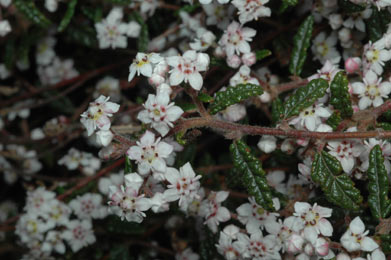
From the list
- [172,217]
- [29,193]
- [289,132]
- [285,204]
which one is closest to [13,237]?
[29,193]

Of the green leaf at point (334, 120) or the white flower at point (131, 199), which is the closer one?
the white flower at point (131, 199)

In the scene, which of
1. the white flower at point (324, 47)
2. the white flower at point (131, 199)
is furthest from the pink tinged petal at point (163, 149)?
the white flower at point (324, 47)

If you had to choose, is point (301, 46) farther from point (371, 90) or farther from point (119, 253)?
point (119, 253)

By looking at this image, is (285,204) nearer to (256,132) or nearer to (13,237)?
(256,132)

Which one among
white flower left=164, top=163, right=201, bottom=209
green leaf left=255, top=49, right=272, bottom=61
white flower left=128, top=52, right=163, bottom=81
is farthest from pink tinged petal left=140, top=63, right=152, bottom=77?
green leaf left=255, top=49, right=272, bottom=61

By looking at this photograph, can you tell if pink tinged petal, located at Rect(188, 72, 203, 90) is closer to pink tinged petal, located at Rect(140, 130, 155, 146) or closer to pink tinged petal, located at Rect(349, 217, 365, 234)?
pink tinged petal, located at Rect(140, 130, 155, 146)

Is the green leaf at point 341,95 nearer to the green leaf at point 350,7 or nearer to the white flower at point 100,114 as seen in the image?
the green leaf at point 350,7
